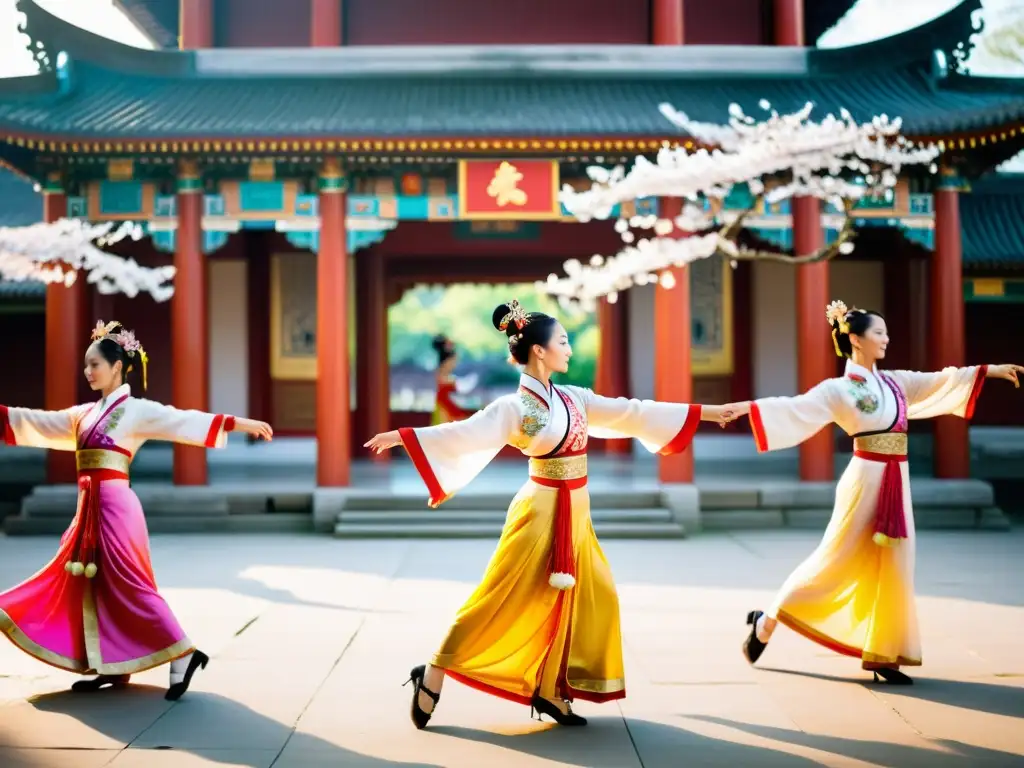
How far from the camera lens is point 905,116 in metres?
8.98

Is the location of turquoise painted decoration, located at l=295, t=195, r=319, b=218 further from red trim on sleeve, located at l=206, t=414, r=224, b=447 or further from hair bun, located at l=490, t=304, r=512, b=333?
hair bun, located at l=490, t=304, r=512, b=333

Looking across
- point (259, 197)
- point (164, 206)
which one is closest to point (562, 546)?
point (259, 197)

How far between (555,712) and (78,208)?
808 centimetres

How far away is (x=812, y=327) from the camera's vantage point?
9.16 meters

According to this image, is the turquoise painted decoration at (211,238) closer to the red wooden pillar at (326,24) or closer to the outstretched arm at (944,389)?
the red wooden pillar at (326,24)

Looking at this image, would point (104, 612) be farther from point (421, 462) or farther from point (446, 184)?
point (446, 184)

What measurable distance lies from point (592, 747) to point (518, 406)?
123 centimetres

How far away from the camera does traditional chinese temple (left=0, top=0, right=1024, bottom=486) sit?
29.7 feet

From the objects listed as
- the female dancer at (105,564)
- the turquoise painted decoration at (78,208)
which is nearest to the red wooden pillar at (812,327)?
the female dancer at (105,564)

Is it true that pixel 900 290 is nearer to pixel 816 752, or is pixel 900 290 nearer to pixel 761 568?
pixel 761 568

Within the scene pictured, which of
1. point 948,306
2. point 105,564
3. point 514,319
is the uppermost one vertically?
point 948,306

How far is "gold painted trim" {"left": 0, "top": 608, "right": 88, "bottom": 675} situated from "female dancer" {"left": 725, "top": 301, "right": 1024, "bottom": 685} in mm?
2901

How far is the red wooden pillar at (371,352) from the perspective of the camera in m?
12.7

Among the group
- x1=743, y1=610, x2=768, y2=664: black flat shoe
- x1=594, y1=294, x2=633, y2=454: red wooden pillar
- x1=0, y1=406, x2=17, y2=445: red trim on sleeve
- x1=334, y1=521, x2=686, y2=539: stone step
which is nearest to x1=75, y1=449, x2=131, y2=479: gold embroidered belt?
x1=0, y1=406, x2=17, y2=445: red trim on sleeve
